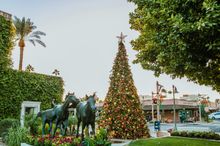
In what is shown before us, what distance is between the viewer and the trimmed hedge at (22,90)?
57.5 ft

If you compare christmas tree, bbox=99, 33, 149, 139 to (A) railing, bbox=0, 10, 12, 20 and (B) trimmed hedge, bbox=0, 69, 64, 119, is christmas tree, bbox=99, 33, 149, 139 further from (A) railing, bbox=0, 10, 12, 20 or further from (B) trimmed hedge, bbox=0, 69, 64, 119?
(A) railing, bbox=0, 10, 12, 20

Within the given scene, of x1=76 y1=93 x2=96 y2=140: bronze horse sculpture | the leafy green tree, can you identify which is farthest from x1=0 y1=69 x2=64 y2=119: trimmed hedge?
the leafy green tree

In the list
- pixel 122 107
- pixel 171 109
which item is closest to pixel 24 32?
pixel 122 107

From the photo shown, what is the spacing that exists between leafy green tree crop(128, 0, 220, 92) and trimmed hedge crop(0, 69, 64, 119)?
11852 millimetres

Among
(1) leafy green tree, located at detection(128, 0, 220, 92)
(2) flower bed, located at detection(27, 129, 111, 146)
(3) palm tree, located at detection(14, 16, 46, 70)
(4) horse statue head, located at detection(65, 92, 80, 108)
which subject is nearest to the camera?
(1) leafy green tree, located at detection(128, 0, 220, 92)

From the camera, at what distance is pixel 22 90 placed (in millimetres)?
18594

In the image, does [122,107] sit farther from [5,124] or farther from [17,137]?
[5,124]

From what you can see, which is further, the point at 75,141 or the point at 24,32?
the point at 24,32

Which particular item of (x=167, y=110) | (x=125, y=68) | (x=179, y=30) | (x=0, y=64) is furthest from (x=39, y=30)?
(x=167, y=110)

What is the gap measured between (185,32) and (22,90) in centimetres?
1471

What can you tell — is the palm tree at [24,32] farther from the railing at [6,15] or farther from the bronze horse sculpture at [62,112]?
the bronze horse sculpture at [62,112]

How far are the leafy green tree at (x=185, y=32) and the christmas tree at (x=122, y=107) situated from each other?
5938 millimetres

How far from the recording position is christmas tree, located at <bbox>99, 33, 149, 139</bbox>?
15156mm

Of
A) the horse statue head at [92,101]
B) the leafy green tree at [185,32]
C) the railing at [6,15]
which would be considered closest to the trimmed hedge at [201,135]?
the leafy green tree at [185,32]
